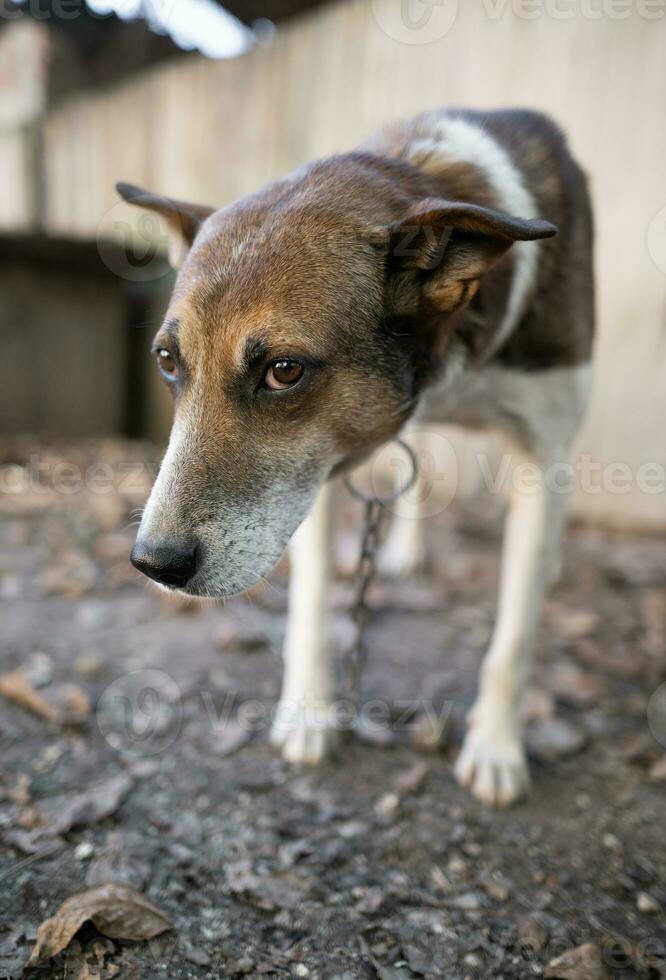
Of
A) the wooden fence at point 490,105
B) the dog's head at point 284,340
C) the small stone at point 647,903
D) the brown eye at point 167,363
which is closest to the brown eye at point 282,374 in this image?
the dog's head at point 284,340

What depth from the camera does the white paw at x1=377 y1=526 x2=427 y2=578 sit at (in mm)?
3891

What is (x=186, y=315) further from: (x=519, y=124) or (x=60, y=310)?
(x=60, y=310)

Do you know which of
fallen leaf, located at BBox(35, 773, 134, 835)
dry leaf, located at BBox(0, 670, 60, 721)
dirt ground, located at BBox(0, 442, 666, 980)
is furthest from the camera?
dry leaf, located at BBox(0, 670, 60, 721)

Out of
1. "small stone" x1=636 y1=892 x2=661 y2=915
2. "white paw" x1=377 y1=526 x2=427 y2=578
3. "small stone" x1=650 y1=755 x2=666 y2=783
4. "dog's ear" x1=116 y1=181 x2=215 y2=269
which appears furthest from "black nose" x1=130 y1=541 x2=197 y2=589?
"white paw" x1=377 y1=526 x2=427 y2=578

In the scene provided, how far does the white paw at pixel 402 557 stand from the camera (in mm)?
3891

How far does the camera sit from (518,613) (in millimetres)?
2445

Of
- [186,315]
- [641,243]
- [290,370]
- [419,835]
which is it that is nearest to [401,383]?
[290,370]

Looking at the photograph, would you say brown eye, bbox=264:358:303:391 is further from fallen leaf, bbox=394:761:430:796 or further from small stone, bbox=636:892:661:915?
small stone, bbox=636:892:661:915

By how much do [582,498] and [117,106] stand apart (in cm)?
447

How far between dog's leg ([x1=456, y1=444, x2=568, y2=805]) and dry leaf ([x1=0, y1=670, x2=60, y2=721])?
1.40m

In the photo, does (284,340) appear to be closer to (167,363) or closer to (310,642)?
(167,363)

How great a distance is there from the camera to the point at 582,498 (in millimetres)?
4543

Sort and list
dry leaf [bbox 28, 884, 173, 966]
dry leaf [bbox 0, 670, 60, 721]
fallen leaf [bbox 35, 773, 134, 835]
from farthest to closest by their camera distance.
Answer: dry leaf [bbox 0, 670, 60, 721] < fallen leaf [bbox 35, 773, 134, 835] < dry leaf [bbox 28, 884, 173, 966]

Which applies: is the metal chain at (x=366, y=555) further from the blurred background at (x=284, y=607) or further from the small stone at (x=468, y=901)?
the small stone at (x=468, y=901)
